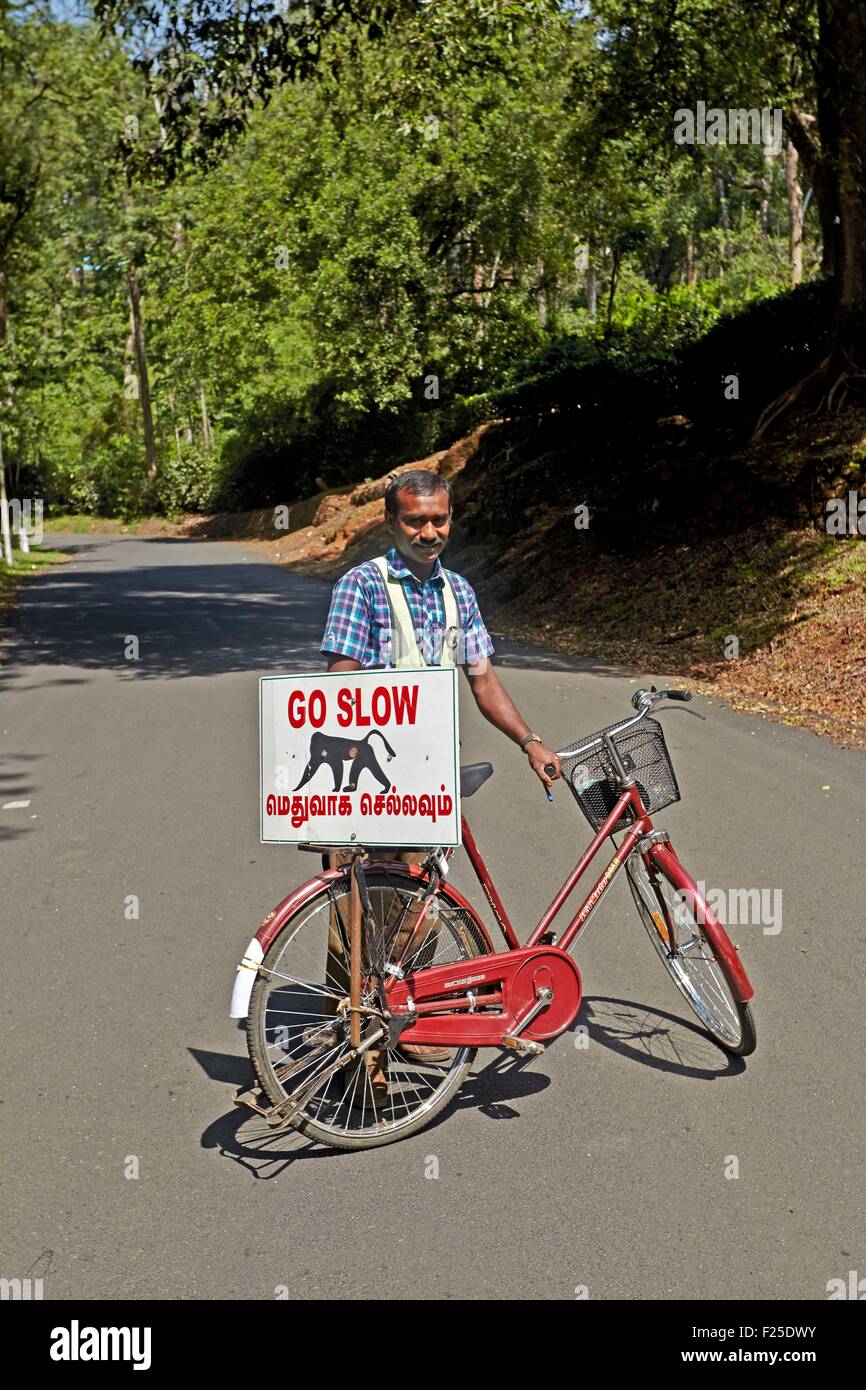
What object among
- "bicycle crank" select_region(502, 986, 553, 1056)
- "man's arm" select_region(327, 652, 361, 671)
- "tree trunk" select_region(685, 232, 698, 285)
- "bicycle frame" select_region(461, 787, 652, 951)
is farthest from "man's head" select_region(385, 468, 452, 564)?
"tree trunk" select_region(685, 232, 698, 285)

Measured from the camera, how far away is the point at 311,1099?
4.38 m

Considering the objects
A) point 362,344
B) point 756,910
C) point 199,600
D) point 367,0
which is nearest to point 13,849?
point 756,910

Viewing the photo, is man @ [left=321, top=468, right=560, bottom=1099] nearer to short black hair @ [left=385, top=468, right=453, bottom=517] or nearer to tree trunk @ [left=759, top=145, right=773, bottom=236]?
short black hair @ [left=385, top=468, right=453, bottom=517]

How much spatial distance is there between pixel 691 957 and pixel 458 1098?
97 centimetres

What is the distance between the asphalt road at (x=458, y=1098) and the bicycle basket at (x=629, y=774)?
3.07 ft

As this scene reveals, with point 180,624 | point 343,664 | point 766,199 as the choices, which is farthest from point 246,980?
point 766,199

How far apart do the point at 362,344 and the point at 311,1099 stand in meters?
35.0

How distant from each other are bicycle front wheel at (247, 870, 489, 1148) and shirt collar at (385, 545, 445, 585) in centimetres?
93

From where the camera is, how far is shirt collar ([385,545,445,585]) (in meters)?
4.48

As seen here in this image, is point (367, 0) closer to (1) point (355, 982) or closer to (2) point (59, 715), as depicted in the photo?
(2) point (59, 715)

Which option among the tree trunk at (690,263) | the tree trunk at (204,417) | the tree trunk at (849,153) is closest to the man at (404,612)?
the tree trunk at (849,153)

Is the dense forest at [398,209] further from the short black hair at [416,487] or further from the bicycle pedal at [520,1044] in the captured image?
the bicycle pedal at [520,1044]

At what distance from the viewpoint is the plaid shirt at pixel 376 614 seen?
175 inches

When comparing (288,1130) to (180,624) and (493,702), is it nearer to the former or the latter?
(493,702)
